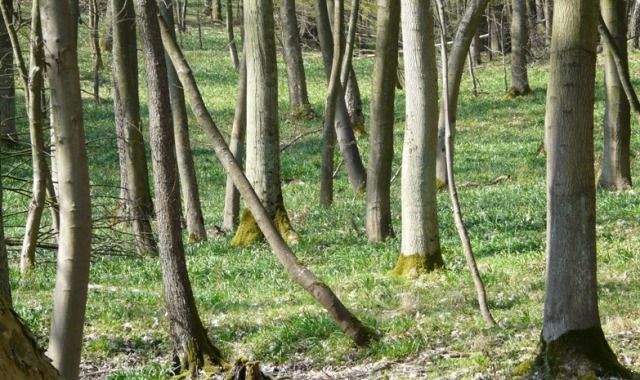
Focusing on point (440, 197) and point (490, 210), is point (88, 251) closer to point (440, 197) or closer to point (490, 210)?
point (490, 210)

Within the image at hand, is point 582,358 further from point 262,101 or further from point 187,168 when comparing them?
point 187,168

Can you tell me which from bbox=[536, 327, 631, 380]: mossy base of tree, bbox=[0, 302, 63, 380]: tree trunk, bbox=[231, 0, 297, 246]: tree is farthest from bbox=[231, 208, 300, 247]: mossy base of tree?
bbox=[0, 302, 63, 380]: tree trunk

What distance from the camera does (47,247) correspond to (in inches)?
504

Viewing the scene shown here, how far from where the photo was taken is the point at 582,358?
247 inches

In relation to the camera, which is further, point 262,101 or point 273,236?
point 262,101

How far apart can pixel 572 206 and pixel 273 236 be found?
8.93ft

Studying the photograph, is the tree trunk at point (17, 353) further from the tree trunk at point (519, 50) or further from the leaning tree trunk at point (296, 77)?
the tree trunk at point (519, 50)

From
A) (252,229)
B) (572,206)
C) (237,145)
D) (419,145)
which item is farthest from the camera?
(237,145)

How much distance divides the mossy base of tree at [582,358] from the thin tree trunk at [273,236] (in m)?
2.02

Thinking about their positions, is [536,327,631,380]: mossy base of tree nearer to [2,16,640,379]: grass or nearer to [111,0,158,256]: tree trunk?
[2,16,640,379]: grass

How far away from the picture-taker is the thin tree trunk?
768 centimetres

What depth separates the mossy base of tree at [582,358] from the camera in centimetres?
623

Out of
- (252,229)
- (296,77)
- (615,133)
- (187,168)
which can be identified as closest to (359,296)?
(252,229)

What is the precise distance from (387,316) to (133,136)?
7872 mm
